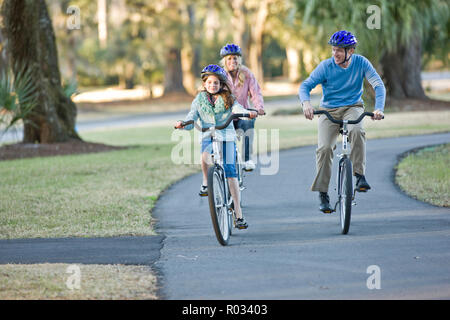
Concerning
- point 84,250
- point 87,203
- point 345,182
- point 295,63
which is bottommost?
point 295,63

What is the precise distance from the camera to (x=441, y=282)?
6.14 m

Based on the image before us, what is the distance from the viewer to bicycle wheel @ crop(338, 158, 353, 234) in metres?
7.91

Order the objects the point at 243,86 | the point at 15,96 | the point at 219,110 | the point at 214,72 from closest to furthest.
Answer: the point at 214,72 → the point at 219,110 → the point at 243,86 → the point at 15,96

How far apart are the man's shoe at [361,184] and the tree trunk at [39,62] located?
11886 mm

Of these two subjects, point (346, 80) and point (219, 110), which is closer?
point (219, 110)

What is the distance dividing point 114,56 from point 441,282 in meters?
45.2

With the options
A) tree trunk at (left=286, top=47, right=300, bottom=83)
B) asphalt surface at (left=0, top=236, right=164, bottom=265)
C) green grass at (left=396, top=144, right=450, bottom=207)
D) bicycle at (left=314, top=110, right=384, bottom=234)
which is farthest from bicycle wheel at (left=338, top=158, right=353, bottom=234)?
tree trunk at (left=286, top=47, right=300, bottom=83)

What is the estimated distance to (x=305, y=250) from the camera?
293 inches

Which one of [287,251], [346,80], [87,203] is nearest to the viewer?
[287,251]

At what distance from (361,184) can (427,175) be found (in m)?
4.25

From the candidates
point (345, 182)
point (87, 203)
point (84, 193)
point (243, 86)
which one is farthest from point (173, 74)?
point (345, 182)

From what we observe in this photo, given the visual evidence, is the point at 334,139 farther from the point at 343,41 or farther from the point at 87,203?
the point at 87,203
